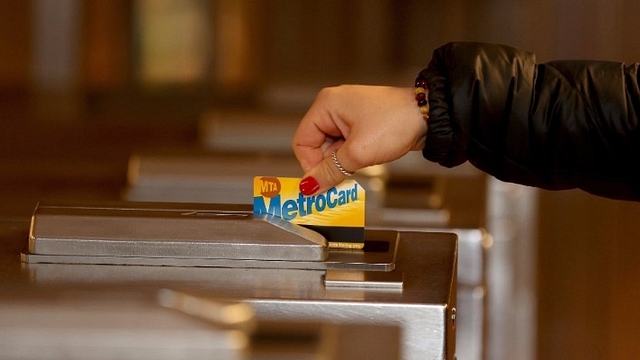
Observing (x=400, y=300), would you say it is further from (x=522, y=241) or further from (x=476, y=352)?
(x=522, y=241)

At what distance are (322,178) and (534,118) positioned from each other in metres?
0.30

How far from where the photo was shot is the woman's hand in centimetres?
127

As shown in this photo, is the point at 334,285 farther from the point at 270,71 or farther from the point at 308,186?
the point at 270,71

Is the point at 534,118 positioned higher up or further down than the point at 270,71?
further down

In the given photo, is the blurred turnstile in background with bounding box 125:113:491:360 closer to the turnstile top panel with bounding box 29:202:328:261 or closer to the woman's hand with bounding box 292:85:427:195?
the woman's hand with bounding box 292:85:427:195

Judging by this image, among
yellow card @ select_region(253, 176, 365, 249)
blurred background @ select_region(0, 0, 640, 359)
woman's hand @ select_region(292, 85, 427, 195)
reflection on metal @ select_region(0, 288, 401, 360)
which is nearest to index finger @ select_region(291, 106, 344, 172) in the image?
woman's hand @ select_region(292, 85, 427, 195)

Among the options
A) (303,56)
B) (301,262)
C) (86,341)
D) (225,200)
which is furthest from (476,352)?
(303,56)

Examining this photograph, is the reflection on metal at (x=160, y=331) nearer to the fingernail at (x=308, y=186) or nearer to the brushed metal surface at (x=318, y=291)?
the brushed metal surface at (x=318, y=291)

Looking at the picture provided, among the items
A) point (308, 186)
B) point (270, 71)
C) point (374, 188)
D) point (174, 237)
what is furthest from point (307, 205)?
point (270, 71)

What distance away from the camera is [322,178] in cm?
118

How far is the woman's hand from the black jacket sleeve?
0.03m

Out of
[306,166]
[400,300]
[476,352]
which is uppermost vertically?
[306,166]

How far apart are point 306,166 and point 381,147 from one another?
0.09m

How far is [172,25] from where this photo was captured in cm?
343
